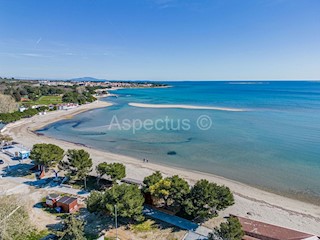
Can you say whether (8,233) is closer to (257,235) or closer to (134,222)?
(134,222)

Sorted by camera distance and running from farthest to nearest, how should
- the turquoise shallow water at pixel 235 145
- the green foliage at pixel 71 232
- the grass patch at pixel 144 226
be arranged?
the turquoise shallow water at pixel 235 145
the grass patch at pixel 144 226
the green foliage at pixel 71 232

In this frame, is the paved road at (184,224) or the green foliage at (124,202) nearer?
A: the paved road at (184,224)

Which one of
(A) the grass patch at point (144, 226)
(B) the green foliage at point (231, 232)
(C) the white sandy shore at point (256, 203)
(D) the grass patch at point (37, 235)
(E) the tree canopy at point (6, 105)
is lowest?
(C) the white sandy shore at point (256, 203)

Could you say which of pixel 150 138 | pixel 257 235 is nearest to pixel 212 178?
pixel 257 235

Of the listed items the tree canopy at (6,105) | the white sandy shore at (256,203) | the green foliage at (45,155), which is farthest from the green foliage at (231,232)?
the tree canopy at (6,105)

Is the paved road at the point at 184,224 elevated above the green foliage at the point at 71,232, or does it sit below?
below

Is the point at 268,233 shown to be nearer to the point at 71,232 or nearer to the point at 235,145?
the point at 71,232

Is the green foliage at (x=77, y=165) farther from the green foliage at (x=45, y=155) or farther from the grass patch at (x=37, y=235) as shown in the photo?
the grass patch at (x=37, y=235)
